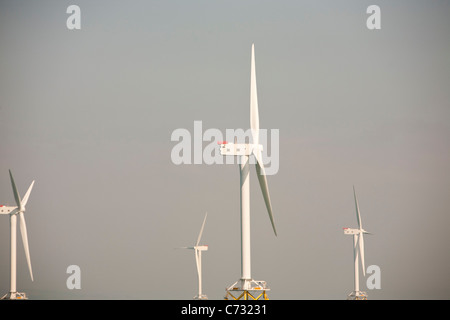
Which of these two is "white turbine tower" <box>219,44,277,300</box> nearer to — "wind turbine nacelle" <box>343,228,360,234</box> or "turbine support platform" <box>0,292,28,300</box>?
"turbine support platform" <box>0,292,28,300</box>

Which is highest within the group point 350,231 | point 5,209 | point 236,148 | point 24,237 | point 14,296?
point 236,148

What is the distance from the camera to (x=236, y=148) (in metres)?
112

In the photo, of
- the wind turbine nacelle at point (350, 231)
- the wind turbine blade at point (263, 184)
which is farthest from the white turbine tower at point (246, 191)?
the wind turbine nacelle at point (350, 231)

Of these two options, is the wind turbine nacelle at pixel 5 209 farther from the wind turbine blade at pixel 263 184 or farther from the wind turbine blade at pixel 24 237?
the wind turbine blade at pixel 263 184

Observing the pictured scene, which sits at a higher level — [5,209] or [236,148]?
[236,148]

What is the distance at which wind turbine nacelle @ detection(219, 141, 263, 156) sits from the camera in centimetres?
11156

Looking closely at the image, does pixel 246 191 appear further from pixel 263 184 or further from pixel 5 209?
pixel 5 209

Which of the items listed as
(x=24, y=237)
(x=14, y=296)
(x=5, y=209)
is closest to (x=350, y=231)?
(x=14, y=296)

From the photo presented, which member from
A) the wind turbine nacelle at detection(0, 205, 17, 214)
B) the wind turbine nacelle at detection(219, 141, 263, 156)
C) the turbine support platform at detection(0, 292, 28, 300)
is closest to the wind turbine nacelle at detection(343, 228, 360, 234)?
the turbine support platform at detection(0, 292, 28, 300)
